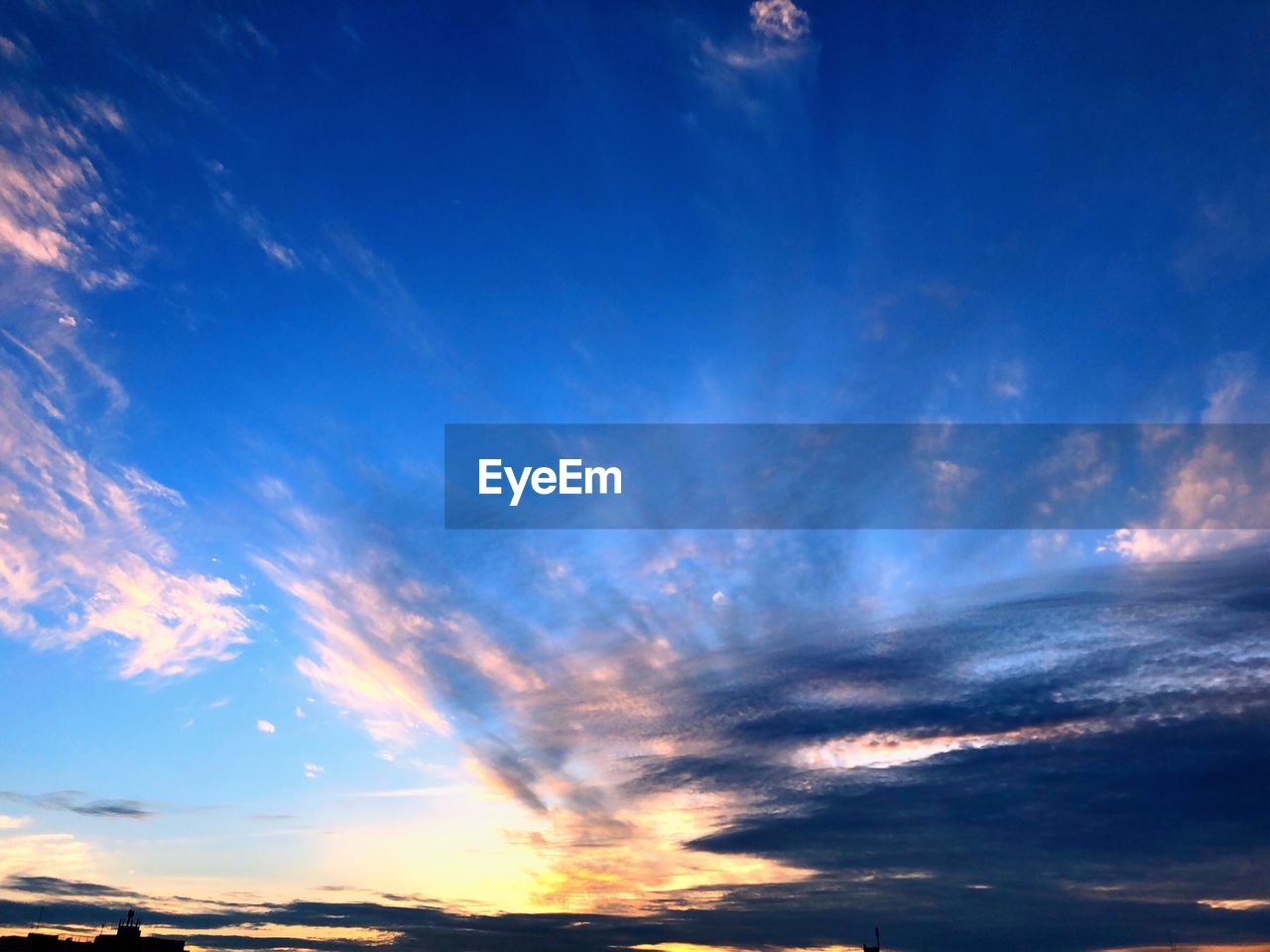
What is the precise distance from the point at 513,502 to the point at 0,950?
21339cm

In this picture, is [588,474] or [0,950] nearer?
[588,474]

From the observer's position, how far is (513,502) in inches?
2746

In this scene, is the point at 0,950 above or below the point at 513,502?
below

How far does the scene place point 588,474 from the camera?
69.3 metres

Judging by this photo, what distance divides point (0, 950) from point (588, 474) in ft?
717

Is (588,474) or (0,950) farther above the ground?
(588,474)

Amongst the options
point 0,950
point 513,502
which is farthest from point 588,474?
point 0,950

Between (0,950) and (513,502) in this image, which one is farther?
(0,950)

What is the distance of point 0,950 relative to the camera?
199 m

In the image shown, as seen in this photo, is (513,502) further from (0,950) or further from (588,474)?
(0,950)

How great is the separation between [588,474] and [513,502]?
6364mm
